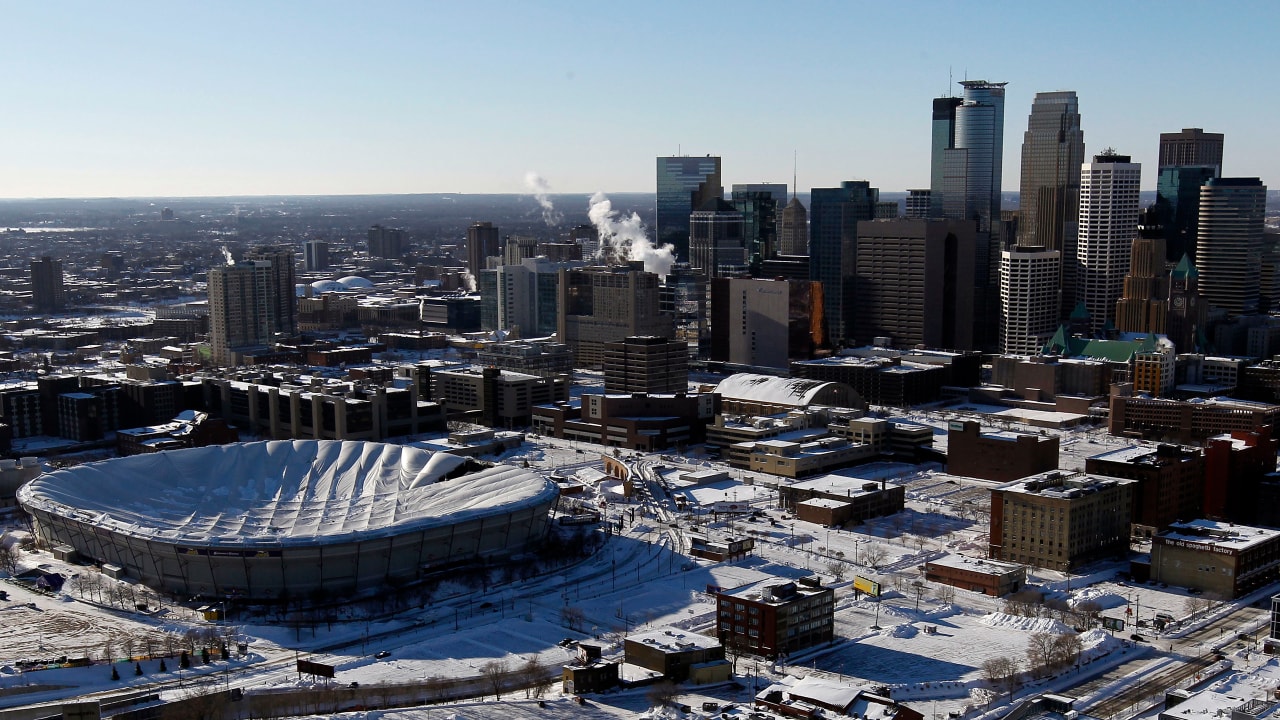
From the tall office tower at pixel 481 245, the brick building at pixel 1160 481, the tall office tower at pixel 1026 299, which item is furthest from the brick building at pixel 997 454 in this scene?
the tall office tower at pixel 481 245

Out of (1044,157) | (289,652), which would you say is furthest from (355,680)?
(1044,157)

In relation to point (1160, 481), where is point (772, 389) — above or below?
below

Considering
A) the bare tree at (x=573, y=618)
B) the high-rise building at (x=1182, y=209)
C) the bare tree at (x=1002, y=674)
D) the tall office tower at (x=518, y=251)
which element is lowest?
the bare tree at (x=573, y=618)

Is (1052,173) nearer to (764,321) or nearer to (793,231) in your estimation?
(793,231)

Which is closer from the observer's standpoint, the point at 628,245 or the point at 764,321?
the point at 764,321

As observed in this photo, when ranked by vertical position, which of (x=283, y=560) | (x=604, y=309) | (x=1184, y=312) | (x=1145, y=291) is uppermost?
(x=1145, y=291)

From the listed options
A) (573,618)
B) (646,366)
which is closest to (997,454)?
(646,366)

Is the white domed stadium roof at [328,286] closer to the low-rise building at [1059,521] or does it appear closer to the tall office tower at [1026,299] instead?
the tall office tower at [1026,299]

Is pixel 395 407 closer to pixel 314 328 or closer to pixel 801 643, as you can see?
pixel 801 643
